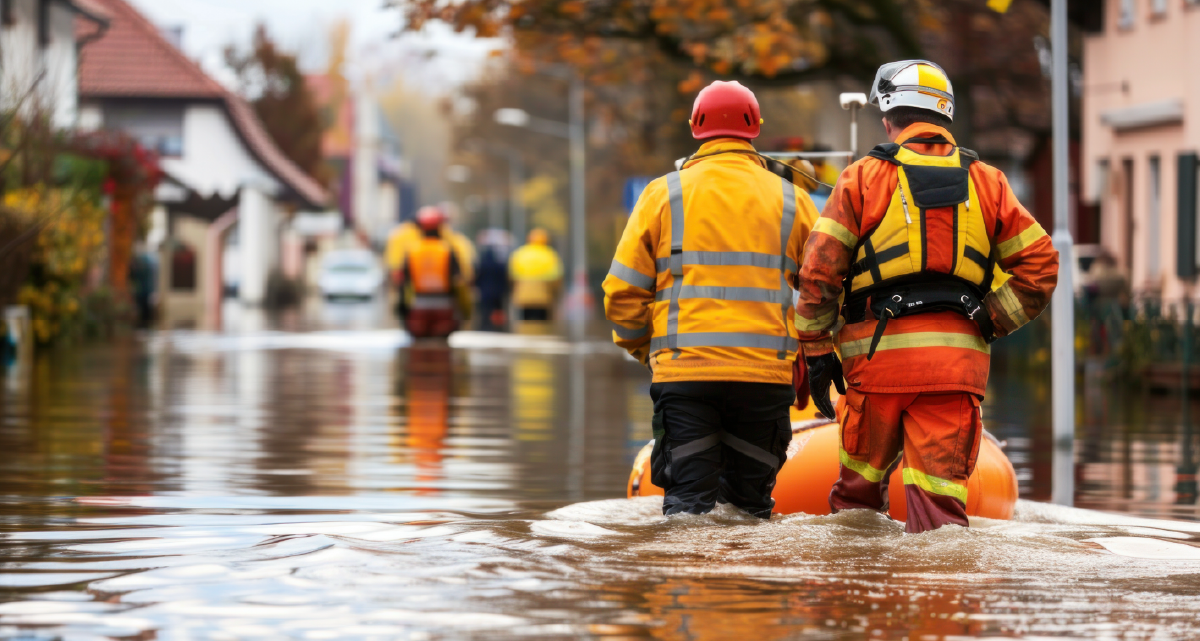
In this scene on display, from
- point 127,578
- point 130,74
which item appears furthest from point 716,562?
point 130,74

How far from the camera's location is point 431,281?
2408 centimetres

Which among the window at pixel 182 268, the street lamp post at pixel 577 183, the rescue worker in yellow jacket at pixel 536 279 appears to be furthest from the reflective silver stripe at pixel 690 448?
the window at pixel 182 268

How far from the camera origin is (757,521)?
764 centimetres

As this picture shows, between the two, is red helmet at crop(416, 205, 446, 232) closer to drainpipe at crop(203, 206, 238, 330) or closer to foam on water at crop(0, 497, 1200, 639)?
foam on water at crop(0, 497, 1200, 639)

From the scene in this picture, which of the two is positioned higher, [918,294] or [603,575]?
[918,294]

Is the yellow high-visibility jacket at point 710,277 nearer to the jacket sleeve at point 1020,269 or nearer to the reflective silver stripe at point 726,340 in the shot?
the reflective silver stripe at point 726,340

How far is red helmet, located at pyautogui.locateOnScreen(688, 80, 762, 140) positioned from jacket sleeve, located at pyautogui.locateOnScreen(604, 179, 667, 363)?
1.03 ft

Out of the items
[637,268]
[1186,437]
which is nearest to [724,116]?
[637,268]

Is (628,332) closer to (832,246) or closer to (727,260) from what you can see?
(727,260)

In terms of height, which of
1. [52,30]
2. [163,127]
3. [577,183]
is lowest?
[577,183]

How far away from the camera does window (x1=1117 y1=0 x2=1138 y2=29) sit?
2730 centimetres

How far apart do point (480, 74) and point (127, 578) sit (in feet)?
232

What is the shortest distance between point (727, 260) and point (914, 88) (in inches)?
36.8

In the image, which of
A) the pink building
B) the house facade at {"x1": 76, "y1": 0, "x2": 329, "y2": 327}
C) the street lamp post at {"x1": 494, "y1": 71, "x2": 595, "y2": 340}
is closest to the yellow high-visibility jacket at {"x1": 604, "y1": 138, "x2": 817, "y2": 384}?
the pink building
